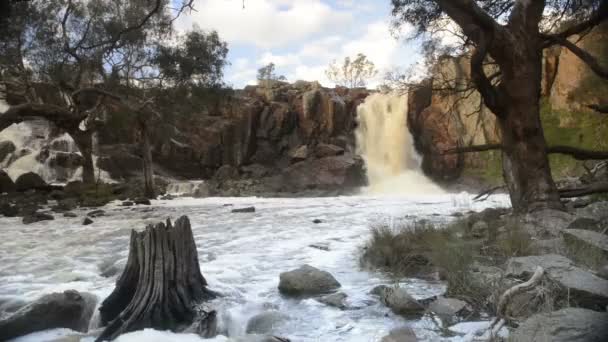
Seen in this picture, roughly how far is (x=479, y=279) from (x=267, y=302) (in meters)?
2.23

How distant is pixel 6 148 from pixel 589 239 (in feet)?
94.6

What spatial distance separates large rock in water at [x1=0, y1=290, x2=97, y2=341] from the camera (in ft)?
14.7

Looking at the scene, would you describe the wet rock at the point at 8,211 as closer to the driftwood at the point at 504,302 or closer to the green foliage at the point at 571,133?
the driftwood at the point at 504,302

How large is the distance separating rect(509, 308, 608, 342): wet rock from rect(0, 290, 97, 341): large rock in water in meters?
3.89

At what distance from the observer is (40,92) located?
888 inches

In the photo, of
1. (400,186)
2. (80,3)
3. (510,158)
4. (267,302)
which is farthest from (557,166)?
(80,3)

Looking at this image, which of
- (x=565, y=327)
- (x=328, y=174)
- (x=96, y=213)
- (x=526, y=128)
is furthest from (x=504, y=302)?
(x=328, y=174)

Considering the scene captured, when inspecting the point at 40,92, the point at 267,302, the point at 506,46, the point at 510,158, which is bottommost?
the point at 267,302

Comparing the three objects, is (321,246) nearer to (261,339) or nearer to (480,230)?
(480,230)

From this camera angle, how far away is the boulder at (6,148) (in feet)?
86.7

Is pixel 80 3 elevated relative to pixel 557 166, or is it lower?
elevated

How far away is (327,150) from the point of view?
1109 inches

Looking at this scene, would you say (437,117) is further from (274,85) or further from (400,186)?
(274,85)

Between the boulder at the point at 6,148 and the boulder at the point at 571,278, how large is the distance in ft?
93.2
